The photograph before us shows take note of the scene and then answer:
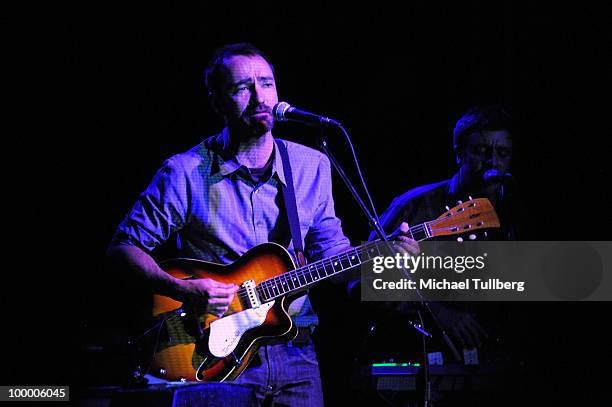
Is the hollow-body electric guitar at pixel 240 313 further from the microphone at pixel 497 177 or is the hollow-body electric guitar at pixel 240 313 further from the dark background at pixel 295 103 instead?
the dark background at pixel 295 103

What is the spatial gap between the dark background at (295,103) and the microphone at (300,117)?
0.76 meters

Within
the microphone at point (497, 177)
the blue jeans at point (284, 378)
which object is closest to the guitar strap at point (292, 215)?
the blue jeans at point (284, 378)

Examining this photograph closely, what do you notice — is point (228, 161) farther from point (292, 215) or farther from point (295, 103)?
point (295, 103)

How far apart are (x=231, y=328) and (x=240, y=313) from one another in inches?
3.2

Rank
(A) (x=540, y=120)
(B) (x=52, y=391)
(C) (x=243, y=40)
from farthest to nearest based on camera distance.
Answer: (A) (x=540, y=120) < (C) (x=243, y=40) < (B) (x=52, y=391)

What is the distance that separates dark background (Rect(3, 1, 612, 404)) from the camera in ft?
13.3

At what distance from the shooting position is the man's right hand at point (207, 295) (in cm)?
306

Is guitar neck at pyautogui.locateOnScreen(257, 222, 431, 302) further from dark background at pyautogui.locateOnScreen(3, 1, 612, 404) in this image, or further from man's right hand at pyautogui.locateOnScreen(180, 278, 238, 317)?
dark background at pyautogui.locateOnScreen(3, 1, 612, 404)

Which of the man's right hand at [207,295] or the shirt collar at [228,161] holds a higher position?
the shirt collar at [228,161]

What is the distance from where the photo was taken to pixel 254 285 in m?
3.16

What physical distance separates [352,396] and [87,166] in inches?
83.9

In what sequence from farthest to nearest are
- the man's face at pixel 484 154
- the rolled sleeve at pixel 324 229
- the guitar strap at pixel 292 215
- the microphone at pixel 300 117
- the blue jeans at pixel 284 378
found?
the man's face at pixel 484 154
the rolled sleeve at pixel 324 229
the guitar strap at pixel 292 215
the blue jeans at pixel 284 378
the microphone at pixel 300 117

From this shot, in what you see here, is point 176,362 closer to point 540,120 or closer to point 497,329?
point 497,329

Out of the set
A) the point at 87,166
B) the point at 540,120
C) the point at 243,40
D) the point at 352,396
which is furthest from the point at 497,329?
the point at 87,166
